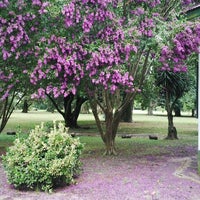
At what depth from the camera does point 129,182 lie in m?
7.09

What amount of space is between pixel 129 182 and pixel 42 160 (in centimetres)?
183

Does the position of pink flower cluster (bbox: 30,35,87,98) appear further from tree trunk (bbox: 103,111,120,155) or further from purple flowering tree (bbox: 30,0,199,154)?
tree trunk (bbox: 103,111,120,155)

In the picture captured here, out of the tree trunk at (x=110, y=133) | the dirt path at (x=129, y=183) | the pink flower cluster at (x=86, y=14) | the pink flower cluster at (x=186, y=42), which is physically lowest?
the dirt path at (x=129, y=183)

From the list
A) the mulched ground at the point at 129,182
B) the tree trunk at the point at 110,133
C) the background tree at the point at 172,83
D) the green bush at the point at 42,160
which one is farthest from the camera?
the background tree at the point at 172,83

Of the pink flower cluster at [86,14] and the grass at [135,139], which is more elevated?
the pink flower cluster at [86,14]

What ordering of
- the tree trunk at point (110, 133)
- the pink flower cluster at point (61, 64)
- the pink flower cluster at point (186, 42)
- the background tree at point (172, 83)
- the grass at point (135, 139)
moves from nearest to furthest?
the pink flower cluster at point (61, 64), the pink flower cluster at point (186, 42), the tree trunk at point (110, 133), the grass at point (135, 139), the background tree at point (172, 83)

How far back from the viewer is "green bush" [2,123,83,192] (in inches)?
249

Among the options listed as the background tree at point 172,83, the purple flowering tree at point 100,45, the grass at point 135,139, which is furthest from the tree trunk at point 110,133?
the background tree at point 172,83

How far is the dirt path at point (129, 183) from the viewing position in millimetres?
6129

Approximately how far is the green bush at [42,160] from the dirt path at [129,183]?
212 millimetres

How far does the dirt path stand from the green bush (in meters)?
0.21

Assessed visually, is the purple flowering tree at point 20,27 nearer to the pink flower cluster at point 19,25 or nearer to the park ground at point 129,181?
the pink flower cluster at point 19,25

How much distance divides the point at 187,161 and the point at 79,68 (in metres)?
4.54

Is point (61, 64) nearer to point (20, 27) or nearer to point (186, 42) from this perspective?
point (20, 27)
